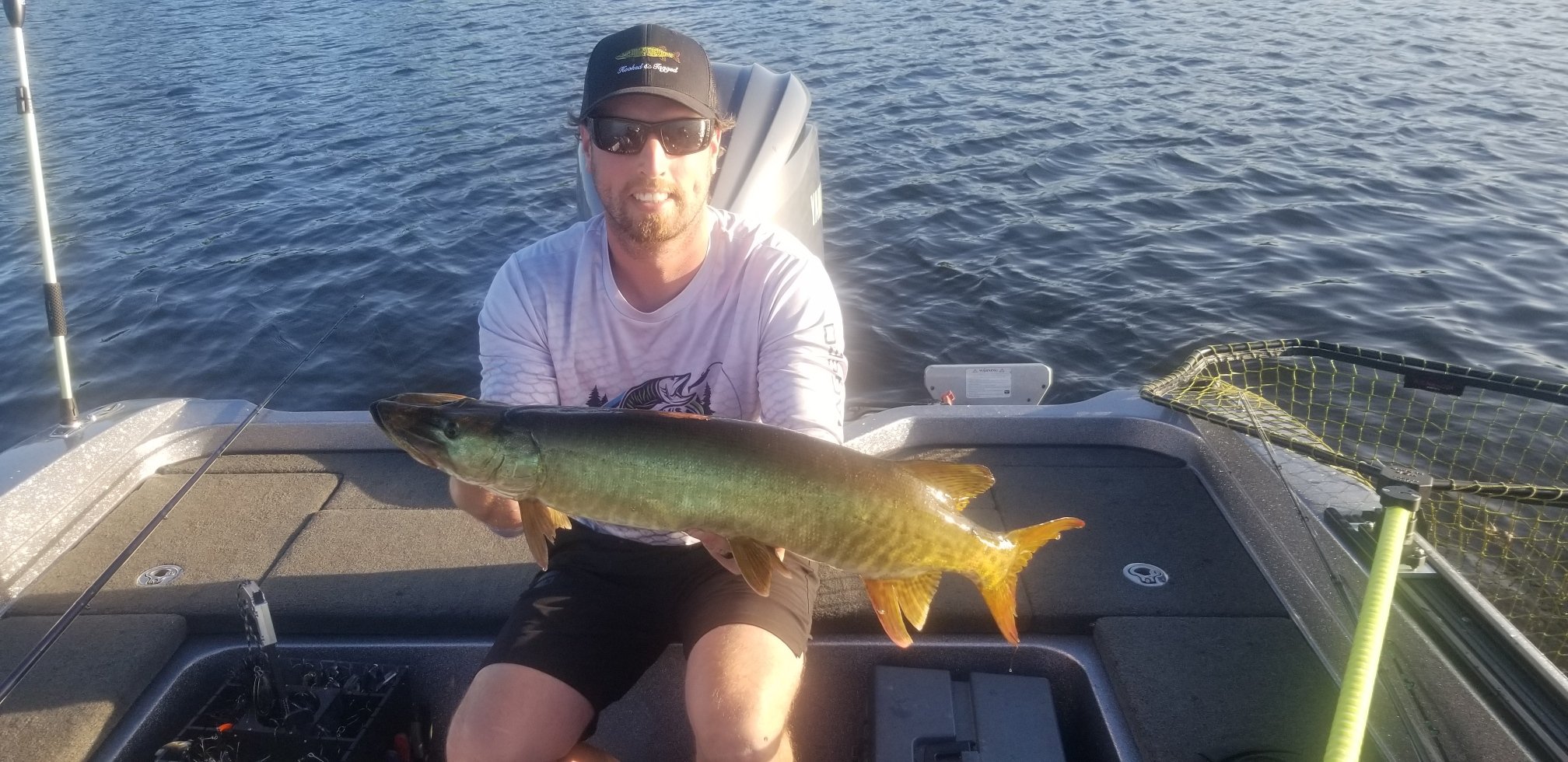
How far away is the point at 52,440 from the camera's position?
4586mm

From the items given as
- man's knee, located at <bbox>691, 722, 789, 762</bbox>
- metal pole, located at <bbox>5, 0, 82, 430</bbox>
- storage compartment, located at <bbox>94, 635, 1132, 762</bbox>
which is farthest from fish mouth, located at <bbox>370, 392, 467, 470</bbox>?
metal pole, located at <bbox>5, 0, 82, 430</bbox>

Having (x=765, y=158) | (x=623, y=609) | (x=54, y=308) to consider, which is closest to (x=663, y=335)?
(x=623, y=609)

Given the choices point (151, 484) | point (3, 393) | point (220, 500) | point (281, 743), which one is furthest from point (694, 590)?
point (3, 393)

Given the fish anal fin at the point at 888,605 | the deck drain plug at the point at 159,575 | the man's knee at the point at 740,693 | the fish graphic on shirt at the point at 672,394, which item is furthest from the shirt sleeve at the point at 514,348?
the deck drain plug at the point at 159,575

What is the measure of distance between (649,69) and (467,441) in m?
1.33

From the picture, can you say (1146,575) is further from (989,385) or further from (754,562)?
(754,562)

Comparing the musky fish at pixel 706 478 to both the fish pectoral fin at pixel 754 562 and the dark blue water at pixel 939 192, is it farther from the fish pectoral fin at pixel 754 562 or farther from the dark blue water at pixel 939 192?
the dark blue water at pixel 939 192

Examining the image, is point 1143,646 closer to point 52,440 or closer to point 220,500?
point 220,500

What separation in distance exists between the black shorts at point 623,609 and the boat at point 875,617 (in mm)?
540

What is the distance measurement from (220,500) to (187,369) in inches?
204

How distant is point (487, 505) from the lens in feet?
9.77

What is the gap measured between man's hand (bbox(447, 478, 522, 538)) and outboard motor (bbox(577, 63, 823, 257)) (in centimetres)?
231

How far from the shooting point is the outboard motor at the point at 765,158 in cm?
530

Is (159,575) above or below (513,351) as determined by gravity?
Answer: below
